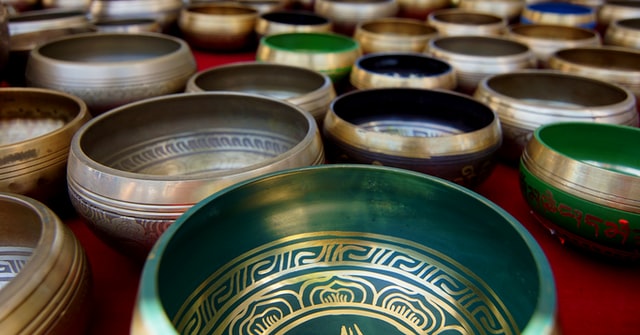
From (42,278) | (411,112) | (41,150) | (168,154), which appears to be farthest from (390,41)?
(42,278)

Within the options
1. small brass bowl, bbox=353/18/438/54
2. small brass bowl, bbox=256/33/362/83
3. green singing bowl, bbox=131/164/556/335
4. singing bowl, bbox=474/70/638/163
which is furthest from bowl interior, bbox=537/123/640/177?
small brass bowl, bbox=353/18/438/54

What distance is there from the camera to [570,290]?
809 millimetres

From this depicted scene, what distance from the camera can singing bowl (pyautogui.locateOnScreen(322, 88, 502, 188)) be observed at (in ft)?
2.89

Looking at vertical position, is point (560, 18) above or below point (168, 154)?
above

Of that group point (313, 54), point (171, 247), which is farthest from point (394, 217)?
point (313, 54)

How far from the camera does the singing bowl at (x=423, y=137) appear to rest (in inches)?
34.6

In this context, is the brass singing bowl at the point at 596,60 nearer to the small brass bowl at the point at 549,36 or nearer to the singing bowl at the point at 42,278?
the small brass bowl at the point at 549,36

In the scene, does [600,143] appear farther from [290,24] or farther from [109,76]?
[290,24]

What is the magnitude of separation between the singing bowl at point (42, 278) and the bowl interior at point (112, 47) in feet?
2.54

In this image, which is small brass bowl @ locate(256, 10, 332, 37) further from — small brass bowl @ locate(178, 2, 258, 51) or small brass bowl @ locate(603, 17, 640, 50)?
small brass bowl @ locate(603, 17, 640, 50)

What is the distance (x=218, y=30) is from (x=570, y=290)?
1.56 metres

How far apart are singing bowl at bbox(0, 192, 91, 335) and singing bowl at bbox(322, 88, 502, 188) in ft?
1.63

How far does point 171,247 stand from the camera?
0.54m

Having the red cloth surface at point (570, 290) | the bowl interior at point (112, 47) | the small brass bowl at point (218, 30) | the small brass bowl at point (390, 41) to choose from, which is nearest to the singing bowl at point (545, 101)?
the red cloth surface at point (570, 290)
